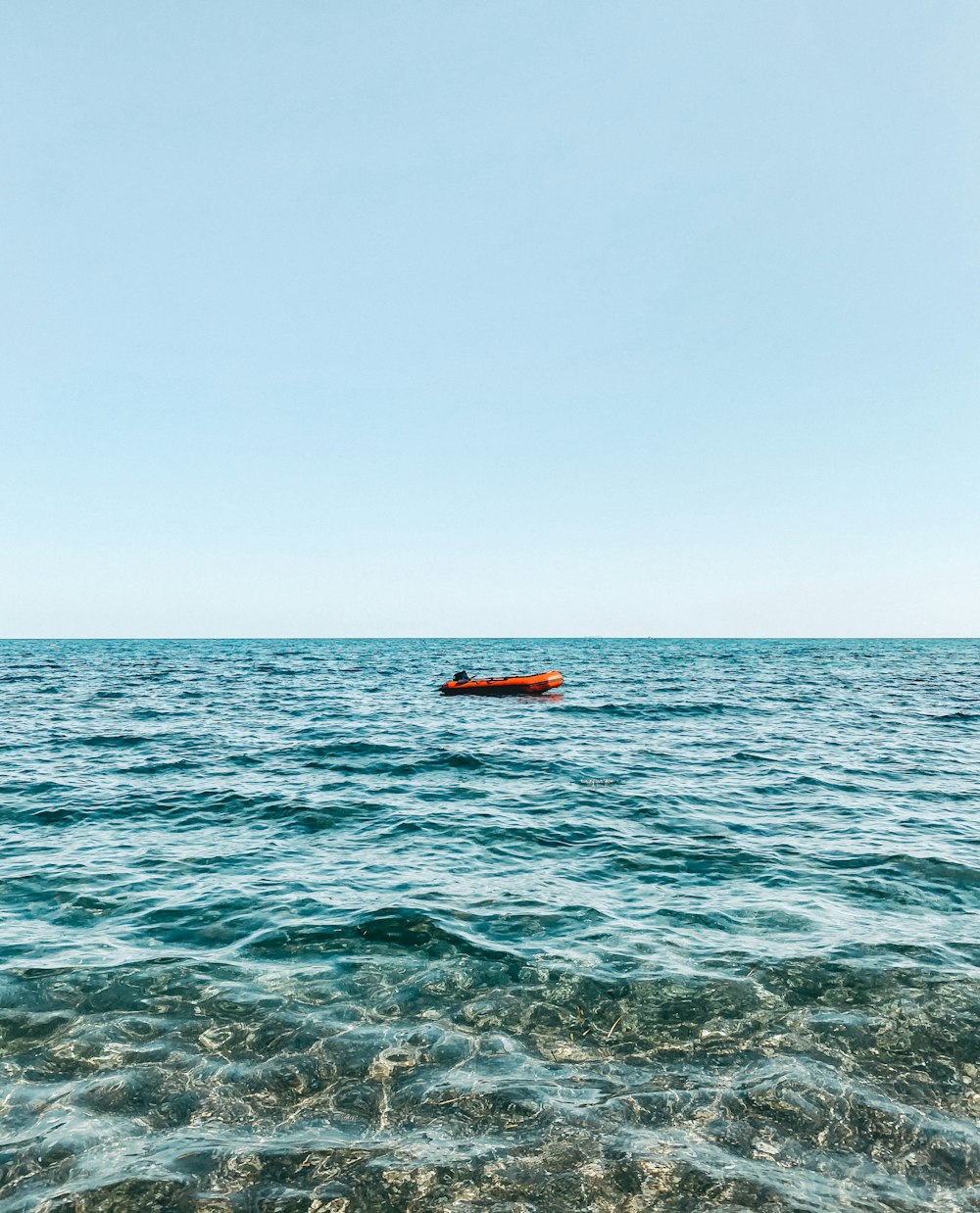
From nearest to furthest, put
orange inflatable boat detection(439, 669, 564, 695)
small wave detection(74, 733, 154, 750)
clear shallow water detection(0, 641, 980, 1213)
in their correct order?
clear shallow water detection(0, 641, 980, 1213)
small wave detection(74, 733, 154, 750)
orange inflatable boat detection(439, 669, 564, 695)

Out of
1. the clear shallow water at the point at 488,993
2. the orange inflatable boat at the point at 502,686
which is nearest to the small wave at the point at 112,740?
the clear shallow water at the point at 488,993

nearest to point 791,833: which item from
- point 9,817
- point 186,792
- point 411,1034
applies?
point 411,1034

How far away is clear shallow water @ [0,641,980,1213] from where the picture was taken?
4.98m

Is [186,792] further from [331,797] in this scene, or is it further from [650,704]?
[650,704]

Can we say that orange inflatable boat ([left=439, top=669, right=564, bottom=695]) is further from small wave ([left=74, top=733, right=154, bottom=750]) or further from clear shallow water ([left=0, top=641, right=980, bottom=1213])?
clear shallow water ([left=0, top=641, right=980, bottom=1213])

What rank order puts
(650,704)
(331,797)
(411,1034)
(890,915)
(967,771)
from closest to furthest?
1. (411,1034)
2. (890,915)
3. (331,797)
4. (967,771)
5. (650,704)

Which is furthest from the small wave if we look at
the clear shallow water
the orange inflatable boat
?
the orange inflatable boat

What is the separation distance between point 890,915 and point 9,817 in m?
16.4

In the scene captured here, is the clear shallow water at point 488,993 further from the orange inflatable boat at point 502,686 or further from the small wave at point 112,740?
the orange inflatable boat at point 502,686

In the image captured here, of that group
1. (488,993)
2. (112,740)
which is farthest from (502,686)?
(488,993)

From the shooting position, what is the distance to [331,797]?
644 inches

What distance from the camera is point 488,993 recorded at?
7531 mm

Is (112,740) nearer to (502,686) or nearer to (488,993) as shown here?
(502,686)

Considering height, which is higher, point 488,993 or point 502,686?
point 502,686
